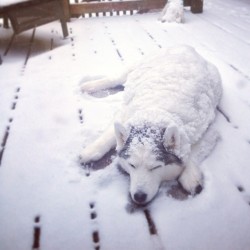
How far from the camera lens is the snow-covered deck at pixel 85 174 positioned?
1823 millimetres

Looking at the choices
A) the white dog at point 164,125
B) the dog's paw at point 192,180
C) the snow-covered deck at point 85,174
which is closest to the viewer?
the snow-covered deck at point 85,174

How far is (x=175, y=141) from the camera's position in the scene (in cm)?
202

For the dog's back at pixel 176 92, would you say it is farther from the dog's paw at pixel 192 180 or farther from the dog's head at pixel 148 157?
the dog's paw at pixel 192 180

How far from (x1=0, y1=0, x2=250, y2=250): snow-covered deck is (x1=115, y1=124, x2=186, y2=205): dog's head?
6.0 inches

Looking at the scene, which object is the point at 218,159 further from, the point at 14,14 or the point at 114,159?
the point at 14,14

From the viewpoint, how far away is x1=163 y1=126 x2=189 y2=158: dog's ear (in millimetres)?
1972

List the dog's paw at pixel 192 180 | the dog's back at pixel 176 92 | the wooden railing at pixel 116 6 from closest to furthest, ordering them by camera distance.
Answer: the dog's paw at pixel 192 180 < the dog's back at pixel 176 92 < the wooden railing at pixel 116 6

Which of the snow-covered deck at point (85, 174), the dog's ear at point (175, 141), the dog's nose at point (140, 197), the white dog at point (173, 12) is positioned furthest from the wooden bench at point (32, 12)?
the dog's nose at point (140, 197)

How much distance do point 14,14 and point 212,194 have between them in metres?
3.72

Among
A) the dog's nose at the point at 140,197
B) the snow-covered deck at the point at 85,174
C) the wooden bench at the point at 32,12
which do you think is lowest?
the snow-covered deck at the point at 85,174

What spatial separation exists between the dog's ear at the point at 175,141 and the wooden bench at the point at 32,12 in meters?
3.29

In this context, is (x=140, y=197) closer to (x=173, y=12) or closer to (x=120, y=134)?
(x=120, y=134)

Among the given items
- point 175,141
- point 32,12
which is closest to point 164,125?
point 175,141

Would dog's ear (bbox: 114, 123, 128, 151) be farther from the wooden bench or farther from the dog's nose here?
the wooden bench
